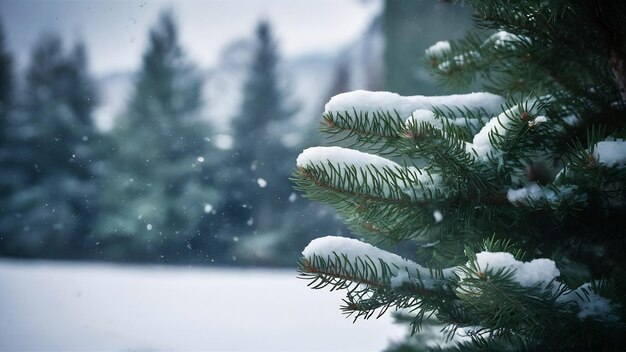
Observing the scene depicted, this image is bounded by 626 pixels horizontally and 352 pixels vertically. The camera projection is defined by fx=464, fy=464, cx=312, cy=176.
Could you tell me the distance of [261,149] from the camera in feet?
20.1

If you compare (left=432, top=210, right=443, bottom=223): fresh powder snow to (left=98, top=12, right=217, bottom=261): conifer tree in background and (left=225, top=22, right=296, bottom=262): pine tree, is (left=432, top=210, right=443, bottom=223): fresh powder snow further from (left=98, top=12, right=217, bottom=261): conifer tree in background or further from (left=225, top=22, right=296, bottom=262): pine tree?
(left=225, top=22, right=296, bottom=262): pine tree

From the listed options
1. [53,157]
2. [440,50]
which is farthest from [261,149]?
[440,50]

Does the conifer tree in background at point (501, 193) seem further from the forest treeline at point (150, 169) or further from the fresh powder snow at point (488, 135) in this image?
the forest treeline at point (150, 169)

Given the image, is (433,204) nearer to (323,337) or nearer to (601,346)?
(601,346)

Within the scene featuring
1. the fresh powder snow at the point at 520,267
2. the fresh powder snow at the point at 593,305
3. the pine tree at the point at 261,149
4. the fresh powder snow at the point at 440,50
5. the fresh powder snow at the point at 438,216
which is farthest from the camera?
the pine tree at the point at 261,149

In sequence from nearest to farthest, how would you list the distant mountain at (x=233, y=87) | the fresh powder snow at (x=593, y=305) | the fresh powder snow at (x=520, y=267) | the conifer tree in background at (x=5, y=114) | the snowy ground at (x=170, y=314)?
the fresh powder snow at (x=520, y=267)
the fresh powder snow at (x=593, y=305)
the snowy ground at (x=170, y=314)
the conifer tree in background at (x=5, y=114)
the distant mountain at (x=233, y=87)

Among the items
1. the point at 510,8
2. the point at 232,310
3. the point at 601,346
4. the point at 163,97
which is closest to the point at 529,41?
the point at 510,8

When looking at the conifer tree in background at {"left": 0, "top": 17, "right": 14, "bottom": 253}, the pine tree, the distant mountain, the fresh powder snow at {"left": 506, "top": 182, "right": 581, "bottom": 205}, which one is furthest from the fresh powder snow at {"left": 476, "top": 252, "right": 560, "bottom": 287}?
the conifer tree in background at {"left": 0, "top": 17, "right": 14, "bottom": 253}

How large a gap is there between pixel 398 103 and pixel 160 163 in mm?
4989

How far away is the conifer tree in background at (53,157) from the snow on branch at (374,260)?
475cm

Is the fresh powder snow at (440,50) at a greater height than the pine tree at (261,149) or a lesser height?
lesser

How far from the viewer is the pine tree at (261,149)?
5160 mm

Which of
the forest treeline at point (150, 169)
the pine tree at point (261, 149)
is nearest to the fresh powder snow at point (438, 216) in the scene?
the forest treeline at point (150, 169)

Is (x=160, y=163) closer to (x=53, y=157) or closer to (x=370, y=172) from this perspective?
(x=53, y=157)
